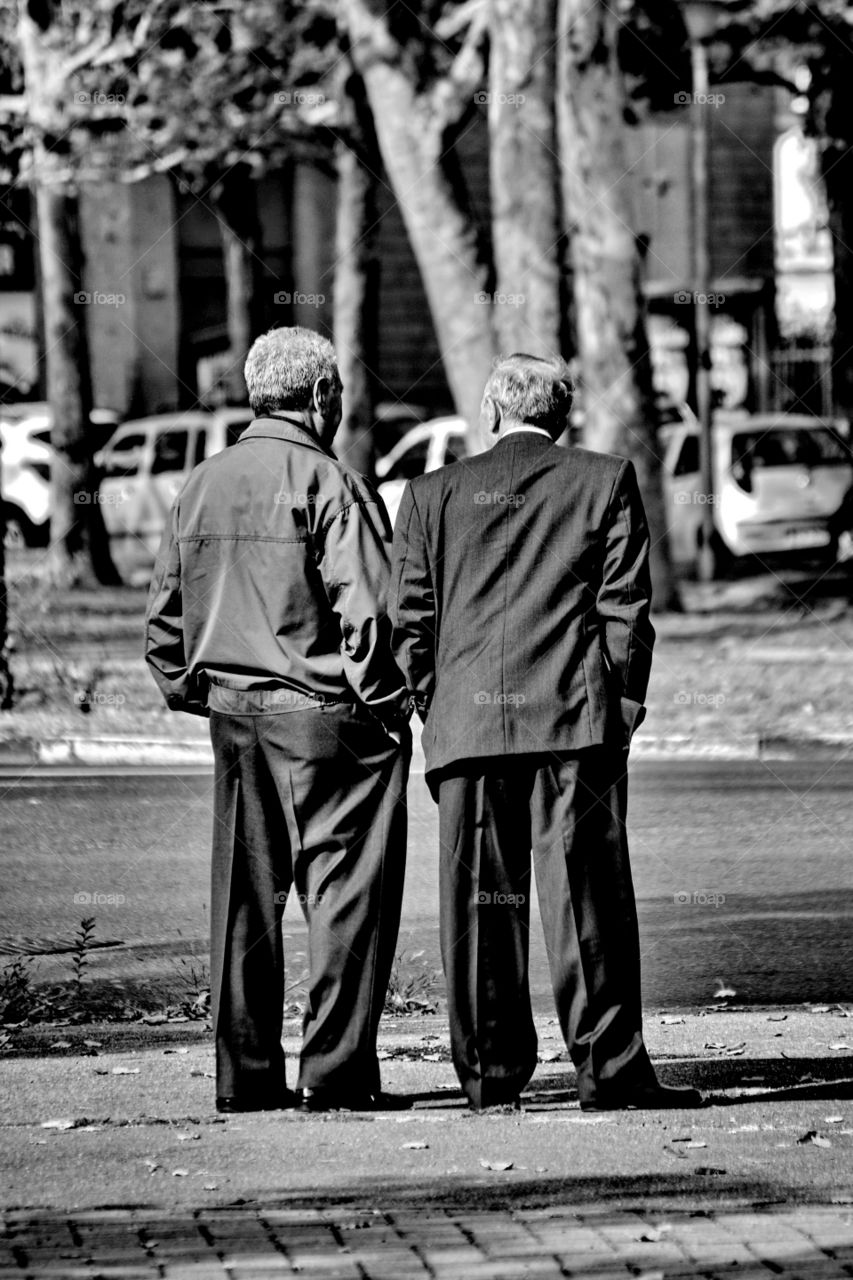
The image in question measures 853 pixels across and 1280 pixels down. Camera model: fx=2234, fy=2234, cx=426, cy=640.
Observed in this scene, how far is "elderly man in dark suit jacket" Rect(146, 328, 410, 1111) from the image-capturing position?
5359mm

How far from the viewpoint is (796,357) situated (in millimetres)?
39500

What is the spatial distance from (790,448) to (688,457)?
3.71ft

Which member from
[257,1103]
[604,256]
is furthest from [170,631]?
[604,256]

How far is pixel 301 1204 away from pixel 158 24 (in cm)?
2041

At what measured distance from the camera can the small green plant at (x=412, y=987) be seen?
6.91 metres

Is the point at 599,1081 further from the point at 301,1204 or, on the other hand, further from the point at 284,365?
the point at 284,365

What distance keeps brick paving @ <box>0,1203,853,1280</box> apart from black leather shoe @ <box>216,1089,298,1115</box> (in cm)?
85

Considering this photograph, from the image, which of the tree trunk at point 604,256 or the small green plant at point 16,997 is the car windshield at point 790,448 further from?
the small green plant at point 16,997

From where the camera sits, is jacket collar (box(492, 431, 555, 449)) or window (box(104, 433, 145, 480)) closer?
jacket collar (box(492, 431, 555, 449))

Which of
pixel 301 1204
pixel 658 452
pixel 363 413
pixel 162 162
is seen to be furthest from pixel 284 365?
pixel 162 162

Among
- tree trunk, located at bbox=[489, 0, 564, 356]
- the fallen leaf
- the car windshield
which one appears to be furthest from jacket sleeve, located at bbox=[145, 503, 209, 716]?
the car windshield

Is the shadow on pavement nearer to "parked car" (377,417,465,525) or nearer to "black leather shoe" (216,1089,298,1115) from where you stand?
"black leather shoe" (216,1089,298,1115)

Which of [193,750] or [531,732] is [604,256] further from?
[531,732]

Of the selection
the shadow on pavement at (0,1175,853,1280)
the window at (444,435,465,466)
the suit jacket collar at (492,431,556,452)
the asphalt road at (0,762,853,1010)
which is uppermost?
the suit jacket collar at (492,431,556,452)
